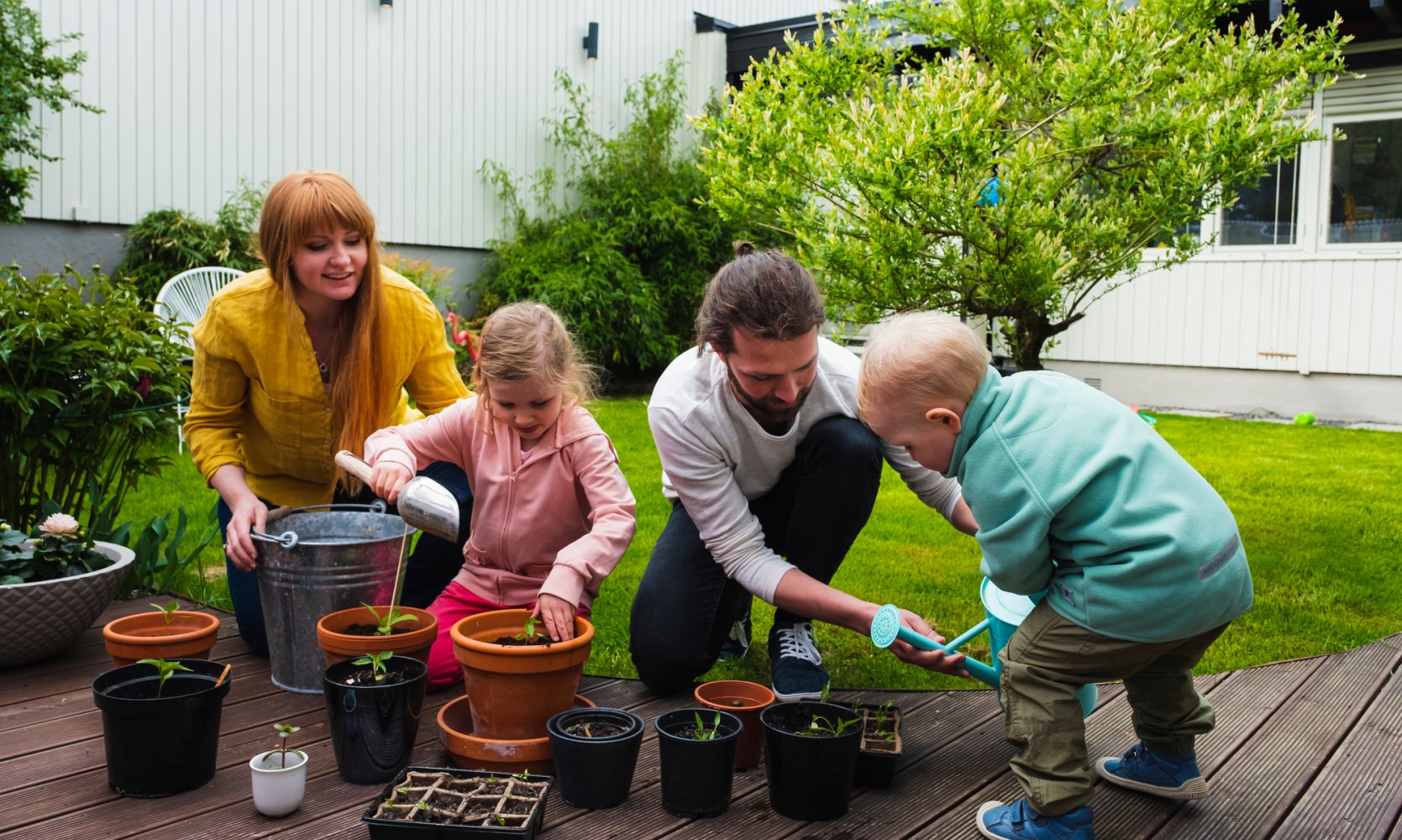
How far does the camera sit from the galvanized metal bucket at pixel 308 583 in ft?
7.04

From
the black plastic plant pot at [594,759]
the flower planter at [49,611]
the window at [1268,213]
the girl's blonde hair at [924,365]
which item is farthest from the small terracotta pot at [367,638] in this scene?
the window at [1268,213]

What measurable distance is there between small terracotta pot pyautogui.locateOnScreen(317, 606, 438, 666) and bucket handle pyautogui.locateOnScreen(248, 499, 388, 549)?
17cm

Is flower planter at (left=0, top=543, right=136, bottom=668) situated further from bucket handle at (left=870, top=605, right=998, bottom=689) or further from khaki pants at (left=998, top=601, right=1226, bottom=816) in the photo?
khaki pants at (left=998, top=601, right=1226, bottom=816)

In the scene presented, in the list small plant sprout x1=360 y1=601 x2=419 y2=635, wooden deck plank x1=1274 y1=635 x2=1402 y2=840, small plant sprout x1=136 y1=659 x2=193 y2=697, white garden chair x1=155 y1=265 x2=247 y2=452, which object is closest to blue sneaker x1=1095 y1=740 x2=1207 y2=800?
wooden deck plank x1=1274 y1=635 x2=1402 y2=840

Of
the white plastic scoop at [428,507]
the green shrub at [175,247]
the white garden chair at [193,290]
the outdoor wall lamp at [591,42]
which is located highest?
the outdoor wall lamp at [591,42]

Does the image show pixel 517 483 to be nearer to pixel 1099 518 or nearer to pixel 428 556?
pixel 428 556

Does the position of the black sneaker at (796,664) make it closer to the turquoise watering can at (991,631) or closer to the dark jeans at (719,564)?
the dark jeans at (719,564)

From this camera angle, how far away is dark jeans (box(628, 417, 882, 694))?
2203 millimetres

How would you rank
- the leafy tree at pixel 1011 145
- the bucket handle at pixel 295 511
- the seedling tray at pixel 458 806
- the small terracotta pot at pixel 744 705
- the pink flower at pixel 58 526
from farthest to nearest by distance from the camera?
the leafy tree at pixel 1011 145
the pink flower at pixel 58 526
the bucket handle at pixel 295 511
the small terracotta pot at pixel 744 705
the seedling tray at pixel 458 806

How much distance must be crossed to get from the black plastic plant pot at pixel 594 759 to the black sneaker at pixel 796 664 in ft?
1.38

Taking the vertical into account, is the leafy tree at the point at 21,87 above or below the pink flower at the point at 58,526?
above

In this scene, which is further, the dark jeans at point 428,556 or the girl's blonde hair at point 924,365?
the dark jeans at point 428,556

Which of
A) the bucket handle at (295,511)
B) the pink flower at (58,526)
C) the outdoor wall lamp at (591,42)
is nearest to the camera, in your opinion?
the bucket handle at (295,511)

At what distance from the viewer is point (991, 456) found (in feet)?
5.30
